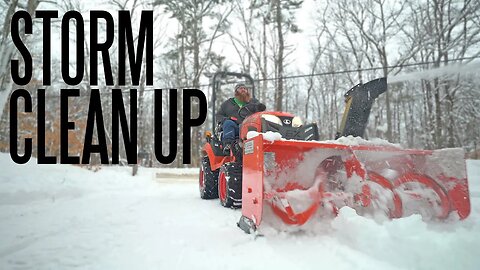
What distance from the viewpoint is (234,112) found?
5613mm

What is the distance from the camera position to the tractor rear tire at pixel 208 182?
6020 millimetres

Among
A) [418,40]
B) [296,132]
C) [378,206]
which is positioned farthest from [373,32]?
[378,206]

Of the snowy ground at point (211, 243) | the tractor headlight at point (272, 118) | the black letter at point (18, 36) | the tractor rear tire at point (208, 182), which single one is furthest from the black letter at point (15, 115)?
the tractor headlight at point (272, 118)

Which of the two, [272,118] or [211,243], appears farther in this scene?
[272,118]

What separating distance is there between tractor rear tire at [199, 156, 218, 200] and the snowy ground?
1069 mm

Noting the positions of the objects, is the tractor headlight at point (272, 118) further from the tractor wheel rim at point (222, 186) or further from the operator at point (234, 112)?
the tractor wheel rim at point (222, 186)

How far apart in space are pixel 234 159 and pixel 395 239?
105 inches

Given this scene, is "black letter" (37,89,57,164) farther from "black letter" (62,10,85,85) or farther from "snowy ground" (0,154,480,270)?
"snowy ground" (0,154,480,270)

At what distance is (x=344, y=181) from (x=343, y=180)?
0.02 meters

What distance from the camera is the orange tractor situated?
329cm

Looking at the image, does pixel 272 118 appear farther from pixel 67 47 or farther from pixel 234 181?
pixel 67 47

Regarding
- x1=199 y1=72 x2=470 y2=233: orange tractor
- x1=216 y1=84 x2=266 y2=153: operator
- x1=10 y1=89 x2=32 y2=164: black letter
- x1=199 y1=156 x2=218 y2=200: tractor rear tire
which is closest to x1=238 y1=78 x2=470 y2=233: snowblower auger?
x1=199 y1=72 x2=470 y2=233: orange tractor

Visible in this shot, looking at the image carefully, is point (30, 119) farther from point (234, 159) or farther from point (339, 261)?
point (339, 261)

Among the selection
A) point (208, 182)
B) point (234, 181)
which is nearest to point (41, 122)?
point (208, 182)
